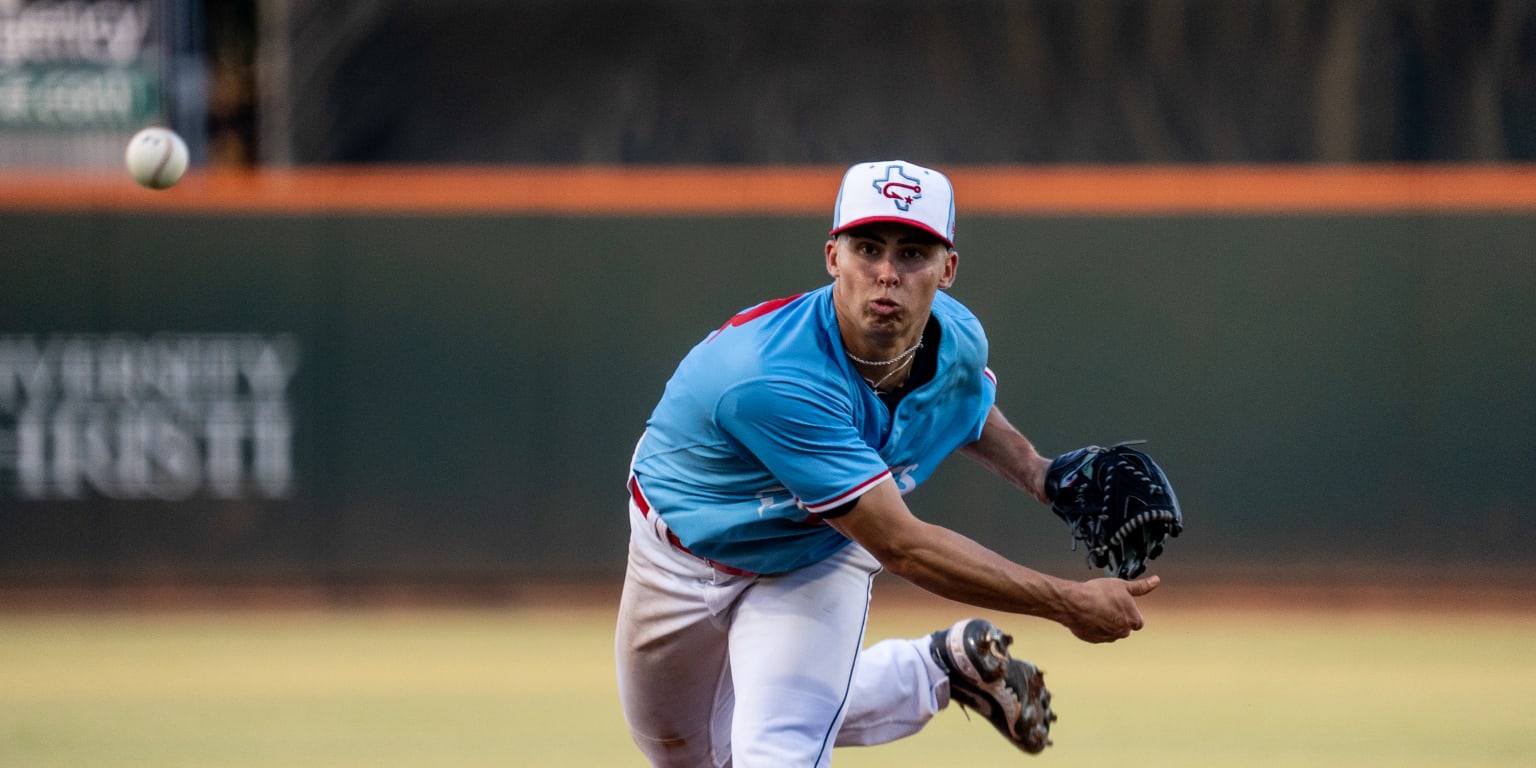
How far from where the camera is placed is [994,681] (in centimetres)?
494

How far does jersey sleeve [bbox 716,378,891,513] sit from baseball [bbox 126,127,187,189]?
4920mm

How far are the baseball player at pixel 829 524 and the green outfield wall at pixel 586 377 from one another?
18.1 feet

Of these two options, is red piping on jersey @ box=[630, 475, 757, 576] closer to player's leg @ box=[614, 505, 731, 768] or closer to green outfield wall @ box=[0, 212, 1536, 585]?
player's leg @ box=[614, 505, 731, 768]

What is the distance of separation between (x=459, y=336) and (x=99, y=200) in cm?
226

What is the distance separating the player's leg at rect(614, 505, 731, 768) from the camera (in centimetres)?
459

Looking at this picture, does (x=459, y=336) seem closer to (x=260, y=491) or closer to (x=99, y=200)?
(x=260, y=491)

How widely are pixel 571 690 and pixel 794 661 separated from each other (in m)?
3.64

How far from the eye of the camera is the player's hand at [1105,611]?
13.4ft

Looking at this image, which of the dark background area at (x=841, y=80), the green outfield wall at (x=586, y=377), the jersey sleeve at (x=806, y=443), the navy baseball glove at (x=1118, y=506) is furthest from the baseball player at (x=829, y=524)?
the dark background area at (x=841, y=80)

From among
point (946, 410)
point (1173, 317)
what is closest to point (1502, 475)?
point (1173, 317)

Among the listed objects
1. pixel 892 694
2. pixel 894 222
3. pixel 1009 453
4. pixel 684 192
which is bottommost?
pixel 892 694

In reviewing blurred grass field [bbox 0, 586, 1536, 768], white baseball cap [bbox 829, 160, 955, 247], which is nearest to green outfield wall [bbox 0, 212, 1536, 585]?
blurred grass field [bbox 0, 586, 1536, 768]

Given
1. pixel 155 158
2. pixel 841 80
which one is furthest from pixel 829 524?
pixel 841 80

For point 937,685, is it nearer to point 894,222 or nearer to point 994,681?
point 994,681
